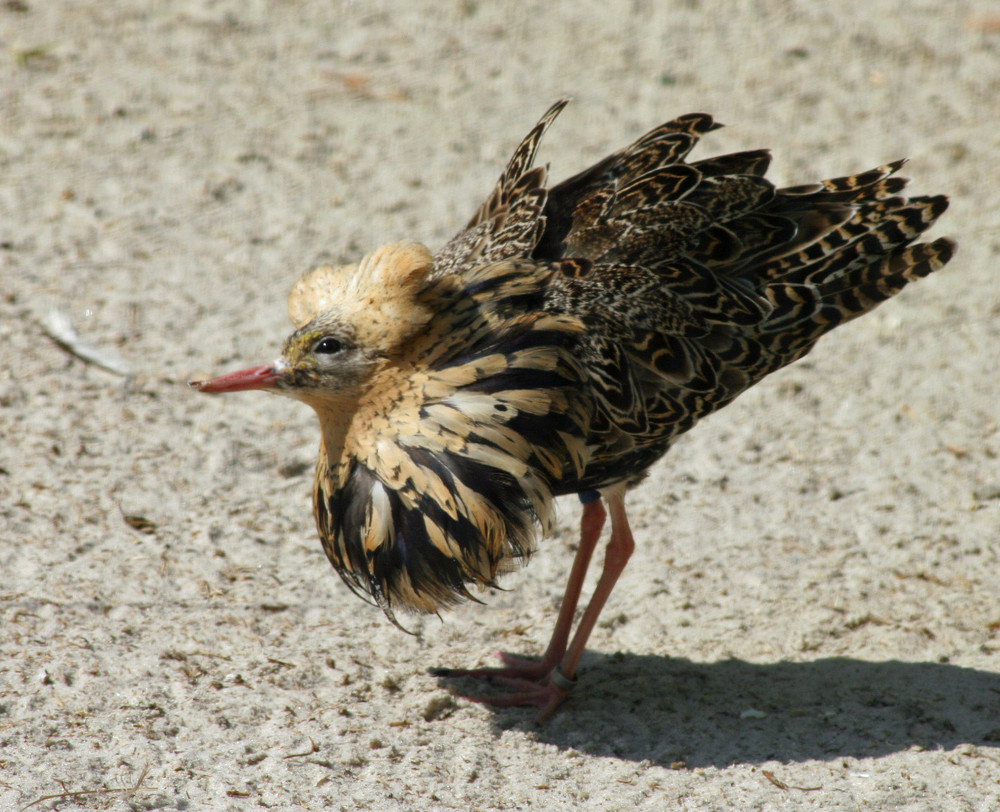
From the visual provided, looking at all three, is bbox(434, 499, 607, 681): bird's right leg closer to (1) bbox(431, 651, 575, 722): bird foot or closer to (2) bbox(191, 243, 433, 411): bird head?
(1) bbox(431, 651, 575, 722): bird foot

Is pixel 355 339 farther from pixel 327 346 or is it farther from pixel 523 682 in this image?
pixel 523 682

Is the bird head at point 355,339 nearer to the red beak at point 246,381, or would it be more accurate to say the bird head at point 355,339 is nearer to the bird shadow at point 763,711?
the red beak at point 246,381

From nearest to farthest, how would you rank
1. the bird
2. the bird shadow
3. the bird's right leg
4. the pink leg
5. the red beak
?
the bird → the red beak → the bird shadow → the pink leg → the bird's right leg

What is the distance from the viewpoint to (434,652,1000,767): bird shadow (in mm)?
4500

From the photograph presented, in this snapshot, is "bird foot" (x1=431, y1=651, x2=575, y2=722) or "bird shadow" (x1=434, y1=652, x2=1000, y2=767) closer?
"bird shadow" (x1=434, y1=652, x2=1000, y2=767)

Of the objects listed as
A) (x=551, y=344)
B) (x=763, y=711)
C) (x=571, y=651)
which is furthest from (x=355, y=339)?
(x=763, y=711)

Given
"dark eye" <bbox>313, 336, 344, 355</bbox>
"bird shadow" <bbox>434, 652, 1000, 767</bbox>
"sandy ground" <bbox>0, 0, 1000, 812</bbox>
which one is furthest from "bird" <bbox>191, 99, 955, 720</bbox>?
"sandy ground" <bbox>0, 0, 1000, 812</bbox>

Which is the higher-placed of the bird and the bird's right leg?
the bird

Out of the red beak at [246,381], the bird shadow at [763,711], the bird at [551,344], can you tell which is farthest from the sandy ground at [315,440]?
the red beak at [246,381]

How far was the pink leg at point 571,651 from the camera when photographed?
473 centimetres

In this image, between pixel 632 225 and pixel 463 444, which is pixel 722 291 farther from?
pixel 463 444

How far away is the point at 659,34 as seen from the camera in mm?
9273

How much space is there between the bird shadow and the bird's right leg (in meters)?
0.10

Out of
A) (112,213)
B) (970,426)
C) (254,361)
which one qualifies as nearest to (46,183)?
(112,213)
